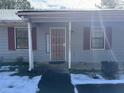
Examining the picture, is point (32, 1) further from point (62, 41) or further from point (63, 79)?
point (63, 79)

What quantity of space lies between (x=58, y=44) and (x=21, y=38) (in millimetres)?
2403

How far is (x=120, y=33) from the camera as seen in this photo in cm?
1605

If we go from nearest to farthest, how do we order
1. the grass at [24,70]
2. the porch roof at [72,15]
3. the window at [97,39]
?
the grass at [24,70] → the porch roof at [72,15] → the window at [97,39]

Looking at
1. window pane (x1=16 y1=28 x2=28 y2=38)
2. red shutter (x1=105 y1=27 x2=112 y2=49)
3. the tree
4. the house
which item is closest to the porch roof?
the house

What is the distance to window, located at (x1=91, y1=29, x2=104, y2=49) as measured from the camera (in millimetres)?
16031

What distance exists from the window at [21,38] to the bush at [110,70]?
5.09 m

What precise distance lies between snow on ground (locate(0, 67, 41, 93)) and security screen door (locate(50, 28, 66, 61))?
4564mm

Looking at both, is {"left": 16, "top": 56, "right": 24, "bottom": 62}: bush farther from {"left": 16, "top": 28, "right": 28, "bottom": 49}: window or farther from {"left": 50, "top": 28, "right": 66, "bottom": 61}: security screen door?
{"left": 50, "top": 28, "right": 66, "bottom": 61}: security screen door

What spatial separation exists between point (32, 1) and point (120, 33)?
28.1 m

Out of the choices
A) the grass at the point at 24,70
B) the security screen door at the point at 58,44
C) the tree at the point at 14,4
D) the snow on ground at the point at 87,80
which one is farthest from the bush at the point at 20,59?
the tree at the point at 14,4

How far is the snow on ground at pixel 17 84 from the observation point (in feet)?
30.8

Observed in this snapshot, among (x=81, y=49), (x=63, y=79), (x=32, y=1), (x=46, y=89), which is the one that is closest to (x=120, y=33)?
(x=81, y=49)

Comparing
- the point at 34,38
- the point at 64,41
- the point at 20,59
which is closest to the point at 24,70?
the point at 20,59

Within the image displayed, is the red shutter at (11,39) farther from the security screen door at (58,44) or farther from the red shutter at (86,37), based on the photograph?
the red shutter at (86,37)
